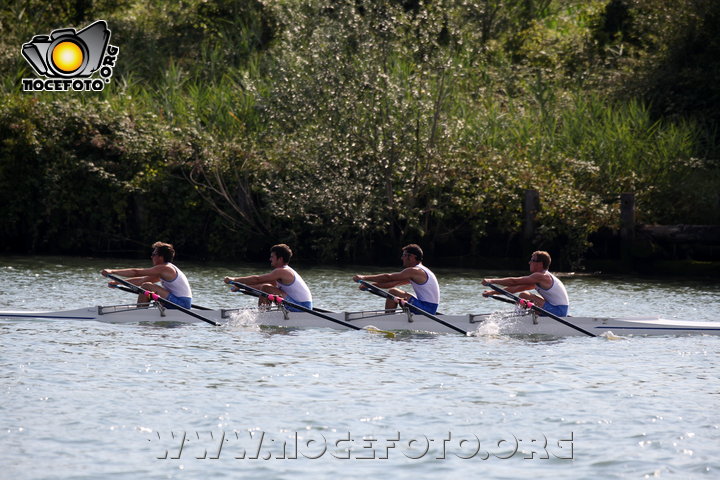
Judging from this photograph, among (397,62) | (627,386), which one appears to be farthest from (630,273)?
(627,386)

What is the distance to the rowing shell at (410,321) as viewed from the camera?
17.6 meters

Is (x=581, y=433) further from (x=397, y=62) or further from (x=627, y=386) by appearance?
(x=397, y=62)

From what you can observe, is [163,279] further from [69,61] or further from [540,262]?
[69,61]

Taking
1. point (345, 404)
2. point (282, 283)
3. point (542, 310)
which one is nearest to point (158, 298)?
point (282, 283)

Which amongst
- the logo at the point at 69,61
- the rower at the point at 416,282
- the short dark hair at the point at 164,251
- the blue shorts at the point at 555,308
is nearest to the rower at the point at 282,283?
the rower at the point at 416,282

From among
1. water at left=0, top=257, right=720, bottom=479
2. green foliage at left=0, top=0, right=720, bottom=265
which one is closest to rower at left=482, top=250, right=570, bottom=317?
water at left=0, top=257, right=720, bottom=479

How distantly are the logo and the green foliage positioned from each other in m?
0.48

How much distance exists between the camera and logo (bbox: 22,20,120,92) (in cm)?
3588

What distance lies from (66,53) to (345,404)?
26.6 m

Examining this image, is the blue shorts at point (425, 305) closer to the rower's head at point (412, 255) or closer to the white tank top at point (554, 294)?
the rower's head at point (412, 255)

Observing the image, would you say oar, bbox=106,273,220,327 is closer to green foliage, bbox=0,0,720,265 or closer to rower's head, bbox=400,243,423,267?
rower's head, bbox=400,243,423,267

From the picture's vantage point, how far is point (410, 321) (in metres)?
17.8

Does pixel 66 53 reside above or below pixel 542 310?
above

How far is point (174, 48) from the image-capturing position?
149 feet
